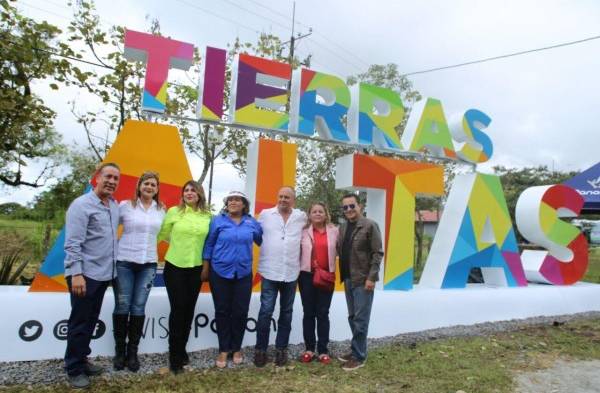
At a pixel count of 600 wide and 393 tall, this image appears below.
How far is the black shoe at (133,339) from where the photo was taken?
3.71 meters

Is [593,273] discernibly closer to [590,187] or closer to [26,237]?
[590,187]

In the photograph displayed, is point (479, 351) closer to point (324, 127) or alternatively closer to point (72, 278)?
point (324, 127)

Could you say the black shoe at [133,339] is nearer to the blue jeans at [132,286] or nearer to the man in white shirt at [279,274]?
the blue jeans at [132,286]

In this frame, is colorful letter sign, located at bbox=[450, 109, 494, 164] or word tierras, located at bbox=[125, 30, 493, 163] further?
colorful letter sign, located at bbox=[450, 109, 494, 164]

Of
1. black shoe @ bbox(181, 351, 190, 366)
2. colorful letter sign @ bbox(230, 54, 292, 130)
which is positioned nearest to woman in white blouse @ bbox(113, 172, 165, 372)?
black shoe @ bbox(181, 351, 190, 366)

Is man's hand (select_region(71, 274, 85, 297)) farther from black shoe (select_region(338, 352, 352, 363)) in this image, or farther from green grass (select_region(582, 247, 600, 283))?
green grass (select_region(582, 247, 600, 283))

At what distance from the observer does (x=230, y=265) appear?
3867mm

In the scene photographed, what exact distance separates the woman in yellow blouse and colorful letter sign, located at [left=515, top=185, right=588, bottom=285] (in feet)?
19.5

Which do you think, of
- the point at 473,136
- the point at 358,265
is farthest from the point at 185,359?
the point at 473,136

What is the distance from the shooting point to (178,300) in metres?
3.74

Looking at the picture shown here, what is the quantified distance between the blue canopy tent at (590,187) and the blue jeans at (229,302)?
12988 mm

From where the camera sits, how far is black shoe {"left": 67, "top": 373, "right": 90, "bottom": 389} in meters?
3.35

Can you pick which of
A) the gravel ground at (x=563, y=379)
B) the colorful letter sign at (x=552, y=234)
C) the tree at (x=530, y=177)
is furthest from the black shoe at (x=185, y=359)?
the tree at (x=530, y=177)

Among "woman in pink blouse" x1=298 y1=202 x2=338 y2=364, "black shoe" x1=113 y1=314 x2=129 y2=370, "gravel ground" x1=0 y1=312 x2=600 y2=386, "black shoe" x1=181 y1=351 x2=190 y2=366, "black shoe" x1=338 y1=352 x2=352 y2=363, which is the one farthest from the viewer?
"black shoe" x1=338 y1=352 x2=352 y2=363
